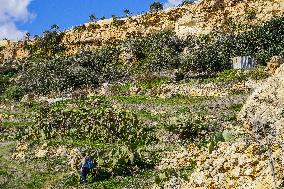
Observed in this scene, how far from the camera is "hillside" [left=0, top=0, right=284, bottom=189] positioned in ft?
68.2

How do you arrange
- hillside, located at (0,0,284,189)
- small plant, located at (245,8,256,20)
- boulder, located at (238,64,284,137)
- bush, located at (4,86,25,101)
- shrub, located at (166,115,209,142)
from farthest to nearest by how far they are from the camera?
small plant, located at (245,8,256,20) → bush, located at (4,86,25,101) → shrub, located at (166,115,209,142) → boulder, located at (238,64,284,137) → hillside, located at (0,0,284,189)

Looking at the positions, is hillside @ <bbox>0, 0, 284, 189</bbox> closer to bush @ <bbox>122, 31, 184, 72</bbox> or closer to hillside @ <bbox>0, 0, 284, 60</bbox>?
bush @ <bbox>122, 31, 184, 72</bbox>

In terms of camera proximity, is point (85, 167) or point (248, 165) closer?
point (248, 165)

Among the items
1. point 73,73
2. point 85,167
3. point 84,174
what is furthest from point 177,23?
point 84,174

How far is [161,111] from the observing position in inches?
1722

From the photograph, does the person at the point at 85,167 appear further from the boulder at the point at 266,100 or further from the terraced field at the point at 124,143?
the boulder at the point at 266,100

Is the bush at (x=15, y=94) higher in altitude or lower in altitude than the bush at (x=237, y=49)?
lower

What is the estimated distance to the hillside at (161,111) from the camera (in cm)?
2080

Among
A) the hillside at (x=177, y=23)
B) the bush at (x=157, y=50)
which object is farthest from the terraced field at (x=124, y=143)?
the hillside at (x=177, y=23)

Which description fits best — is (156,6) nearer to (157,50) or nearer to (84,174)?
(157,50)

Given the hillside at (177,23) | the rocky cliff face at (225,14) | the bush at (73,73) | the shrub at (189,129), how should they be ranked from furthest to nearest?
the hillside at (177,23) < the rocky cliff face at (225,14) < the bush at (73,73) < the shrub at (189,129)

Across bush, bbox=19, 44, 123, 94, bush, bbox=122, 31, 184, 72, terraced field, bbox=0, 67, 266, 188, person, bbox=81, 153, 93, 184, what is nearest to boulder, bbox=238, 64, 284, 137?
terraced field, bbox=0, 67, 266, 188

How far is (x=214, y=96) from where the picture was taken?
152 feet

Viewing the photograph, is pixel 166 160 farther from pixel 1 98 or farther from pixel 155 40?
pixel 155 40
